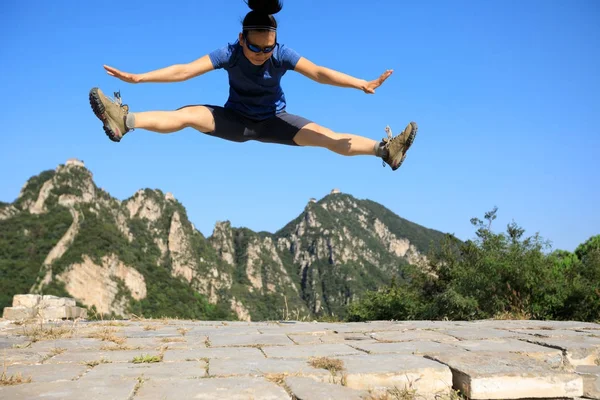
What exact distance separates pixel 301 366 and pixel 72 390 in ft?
4.08

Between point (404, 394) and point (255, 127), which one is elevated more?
point (255, 127)

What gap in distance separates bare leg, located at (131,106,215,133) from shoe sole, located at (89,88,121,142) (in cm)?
22

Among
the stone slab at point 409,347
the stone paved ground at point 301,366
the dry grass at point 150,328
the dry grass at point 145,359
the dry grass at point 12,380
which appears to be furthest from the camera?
the dry grass at point 150,328

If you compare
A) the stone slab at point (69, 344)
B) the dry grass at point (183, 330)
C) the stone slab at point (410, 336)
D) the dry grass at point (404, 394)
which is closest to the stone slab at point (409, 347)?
the stone slab at point (410, 336)

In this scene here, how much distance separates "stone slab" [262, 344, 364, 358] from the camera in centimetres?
344

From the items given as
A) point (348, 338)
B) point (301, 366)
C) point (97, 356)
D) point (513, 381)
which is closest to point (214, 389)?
point (301, 366)

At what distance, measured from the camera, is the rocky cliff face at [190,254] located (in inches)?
2630

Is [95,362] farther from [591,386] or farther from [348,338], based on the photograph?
[591,386]

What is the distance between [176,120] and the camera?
4426 mm

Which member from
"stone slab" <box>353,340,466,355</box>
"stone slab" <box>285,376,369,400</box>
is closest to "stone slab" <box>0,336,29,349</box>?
"stone slab" <box>285,376,369,400</box>

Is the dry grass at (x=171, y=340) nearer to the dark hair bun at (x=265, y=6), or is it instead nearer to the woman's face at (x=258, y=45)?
the woman's face at (x=258, y=45)

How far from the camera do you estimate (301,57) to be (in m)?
4.75

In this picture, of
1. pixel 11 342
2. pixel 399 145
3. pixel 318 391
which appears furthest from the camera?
pixel 399 145

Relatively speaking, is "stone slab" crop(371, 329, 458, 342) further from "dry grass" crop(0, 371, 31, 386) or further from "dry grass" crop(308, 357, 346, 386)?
"dry grass" crop(0, 371, 31, 386)
